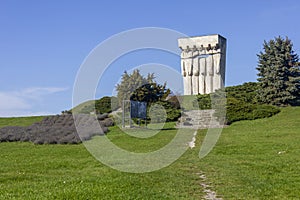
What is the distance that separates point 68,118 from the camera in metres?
34.4

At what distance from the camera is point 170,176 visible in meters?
12.1

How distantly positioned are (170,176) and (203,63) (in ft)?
127

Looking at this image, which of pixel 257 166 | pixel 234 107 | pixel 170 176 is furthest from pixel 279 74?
pixel 170 176

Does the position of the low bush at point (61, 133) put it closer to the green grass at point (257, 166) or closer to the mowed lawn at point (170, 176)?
the mowed lawn at point (170, 176)

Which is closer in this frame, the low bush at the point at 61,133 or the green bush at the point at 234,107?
the low bush at the point at 61,133

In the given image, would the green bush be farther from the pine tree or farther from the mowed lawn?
the mowed lawn

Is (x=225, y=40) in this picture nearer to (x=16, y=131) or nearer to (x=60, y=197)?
(x=16, y=131)

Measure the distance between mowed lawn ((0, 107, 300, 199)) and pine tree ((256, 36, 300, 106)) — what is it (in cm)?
2178

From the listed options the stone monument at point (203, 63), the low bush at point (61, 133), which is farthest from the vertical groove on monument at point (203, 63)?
the low bush at point (61, 133)

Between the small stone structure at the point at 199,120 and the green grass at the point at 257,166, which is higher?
the small stone structure at the point at 199,120

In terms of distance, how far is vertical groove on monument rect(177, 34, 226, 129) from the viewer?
49.2 metres

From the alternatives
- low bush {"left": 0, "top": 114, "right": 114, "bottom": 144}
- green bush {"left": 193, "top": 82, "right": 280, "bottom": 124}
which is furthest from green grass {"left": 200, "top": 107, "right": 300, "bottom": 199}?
green bush {"left": 193, "top": 82, "right": 280, "bottom": 124}

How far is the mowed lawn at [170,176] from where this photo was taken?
9500 mm

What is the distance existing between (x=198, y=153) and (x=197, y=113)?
717 inches
